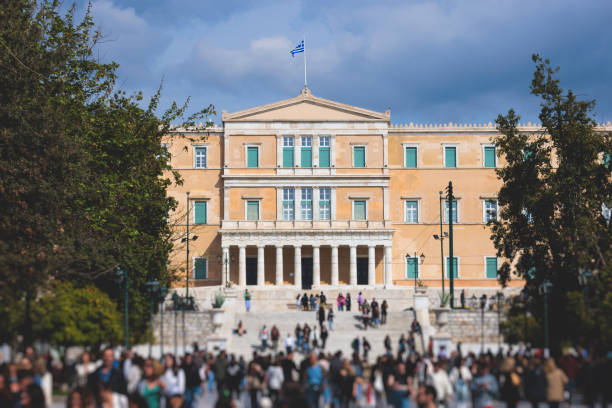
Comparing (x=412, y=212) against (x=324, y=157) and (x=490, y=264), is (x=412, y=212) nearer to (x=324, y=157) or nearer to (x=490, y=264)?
(x=490, y=264)

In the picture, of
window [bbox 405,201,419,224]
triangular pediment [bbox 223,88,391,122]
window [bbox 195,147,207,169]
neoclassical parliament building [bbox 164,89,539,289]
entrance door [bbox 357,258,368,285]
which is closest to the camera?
neoclassical parliament building [bbox 164,89,539,289]

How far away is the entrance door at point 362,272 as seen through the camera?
175ft

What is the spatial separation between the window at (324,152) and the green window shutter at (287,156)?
7.01 feet

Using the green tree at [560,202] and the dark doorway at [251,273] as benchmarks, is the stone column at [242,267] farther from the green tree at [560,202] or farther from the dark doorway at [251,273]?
the green tree at [560,202]

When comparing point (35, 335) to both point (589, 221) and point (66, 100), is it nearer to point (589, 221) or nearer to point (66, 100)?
point (66, 100)

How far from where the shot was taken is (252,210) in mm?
53750

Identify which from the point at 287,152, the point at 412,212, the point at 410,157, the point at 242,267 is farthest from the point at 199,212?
the point at 410,157

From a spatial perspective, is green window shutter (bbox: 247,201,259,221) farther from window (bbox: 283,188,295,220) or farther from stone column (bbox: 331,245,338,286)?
stone column (bbox: 331,245,338,286)

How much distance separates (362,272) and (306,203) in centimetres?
645

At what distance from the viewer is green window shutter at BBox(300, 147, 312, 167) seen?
178ft

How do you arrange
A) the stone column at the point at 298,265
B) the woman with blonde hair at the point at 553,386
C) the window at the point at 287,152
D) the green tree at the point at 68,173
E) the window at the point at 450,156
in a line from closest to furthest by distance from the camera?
the woman with blonde hair at the point at 553,386, the green tree at the point at 68,173, the stone column at the point at 298,265, the window at the point at 287,152, the window at the point at 450,156

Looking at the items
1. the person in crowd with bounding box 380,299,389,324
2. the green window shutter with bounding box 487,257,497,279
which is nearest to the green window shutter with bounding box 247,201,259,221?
the green window shutter with bounding box 487,257,497,279

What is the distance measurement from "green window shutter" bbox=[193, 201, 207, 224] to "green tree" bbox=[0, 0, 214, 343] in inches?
705

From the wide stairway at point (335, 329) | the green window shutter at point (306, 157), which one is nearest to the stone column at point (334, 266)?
the green window shutter at point (306, 157)
